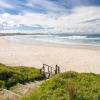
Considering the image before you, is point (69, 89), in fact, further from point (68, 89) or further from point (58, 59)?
point (58, 59)

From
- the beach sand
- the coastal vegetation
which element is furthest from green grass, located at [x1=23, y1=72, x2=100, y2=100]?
the beach sand

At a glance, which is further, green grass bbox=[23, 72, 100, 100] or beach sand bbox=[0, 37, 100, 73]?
beach sand bbox=[0, 37, 100, 73]

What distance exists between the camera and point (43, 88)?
6953 millimetres

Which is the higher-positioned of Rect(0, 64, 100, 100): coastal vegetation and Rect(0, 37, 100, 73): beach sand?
Rect(0, 64, 100, 100): coastal vegetation

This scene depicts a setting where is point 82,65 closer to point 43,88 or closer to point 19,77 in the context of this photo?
point 19,77

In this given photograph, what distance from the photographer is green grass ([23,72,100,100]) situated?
6117mm

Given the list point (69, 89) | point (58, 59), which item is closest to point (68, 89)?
point (69, 89)

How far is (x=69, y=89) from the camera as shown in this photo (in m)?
6.16

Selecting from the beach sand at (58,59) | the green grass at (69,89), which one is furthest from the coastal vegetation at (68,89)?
the beach sand at (58,59)

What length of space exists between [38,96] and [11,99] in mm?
2057

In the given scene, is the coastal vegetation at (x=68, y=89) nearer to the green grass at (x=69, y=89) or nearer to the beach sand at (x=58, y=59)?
the green grass at (x=69, y=89)

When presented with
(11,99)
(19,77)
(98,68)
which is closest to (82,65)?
(98,68)

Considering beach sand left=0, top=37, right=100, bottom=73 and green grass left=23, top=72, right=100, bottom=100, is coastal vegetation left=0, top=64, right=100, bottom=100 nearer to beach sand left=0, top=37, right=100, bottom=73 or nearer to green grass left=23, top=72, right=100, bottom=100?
green grass left=23, top=72, right=100, bottom=100

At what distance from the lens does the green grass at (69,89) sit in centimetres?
612
